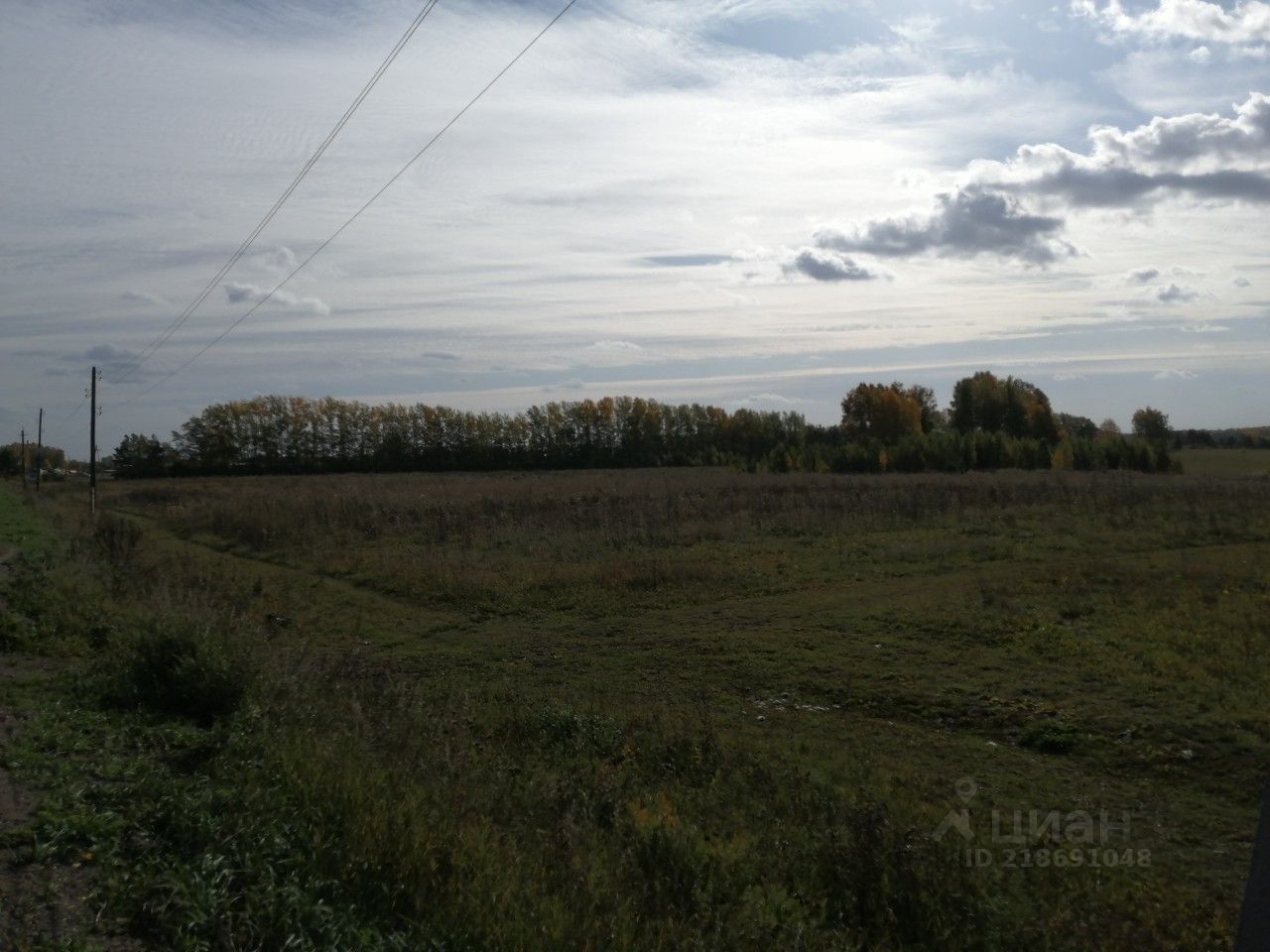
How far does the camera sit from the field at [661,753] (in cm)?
521

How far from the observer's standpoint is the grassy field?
8050 centimetres

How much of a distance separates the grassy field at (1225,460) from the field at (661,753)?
6985 cm

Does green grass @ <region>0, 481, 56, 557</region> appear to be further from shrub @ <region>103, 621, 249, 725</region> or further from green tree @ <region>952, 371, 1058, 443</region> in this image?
green tree @ <region>952, 371, 1058, 443</region>

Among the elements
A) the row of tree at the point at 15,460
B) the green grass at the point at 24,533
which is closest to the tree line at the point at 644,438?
the row of tree at the point at 15,460

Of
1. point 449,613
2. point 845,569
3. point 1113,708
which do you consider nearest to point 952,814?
point 1113,708

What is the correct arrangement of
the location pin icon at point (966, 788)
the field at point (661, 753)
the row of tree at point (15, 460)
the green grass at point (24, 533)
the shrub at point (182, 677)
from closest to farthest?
the field at point (661, 753), the shrub at point (182, 677), the location pin icon at point (966, 788), the green grass at point (24, 533), the row of tree at point (15, 460)

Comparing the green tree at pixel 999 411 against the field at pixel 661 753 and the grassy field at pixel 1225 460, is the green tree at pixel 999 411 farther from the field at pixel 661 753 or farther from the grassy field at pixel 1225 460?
the field at pixel 661 753

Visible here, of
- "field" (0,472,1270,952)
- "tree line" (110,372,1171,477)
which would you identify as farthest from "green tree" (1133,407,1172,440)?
"field" (0,472,1270,952)

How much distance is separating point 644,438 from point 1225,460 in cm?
5853

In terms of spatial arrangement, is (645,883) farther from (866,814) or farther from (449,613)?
(449,613)

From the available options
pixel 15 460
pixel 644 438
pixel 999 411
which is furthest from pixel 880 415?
pixel 15 460

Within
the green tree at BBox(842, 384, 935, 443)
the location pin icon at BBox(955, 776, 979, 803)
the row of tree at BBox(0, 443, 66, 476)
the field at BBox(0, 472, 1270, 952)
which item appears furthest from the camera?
the row of tree at BBox(0, 443, 66, 476)

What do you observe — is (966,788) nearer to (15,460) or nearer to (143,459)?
(143,459)

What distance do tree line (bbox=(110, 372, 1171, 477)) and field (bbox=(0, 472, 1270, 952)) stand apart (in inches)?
2193
